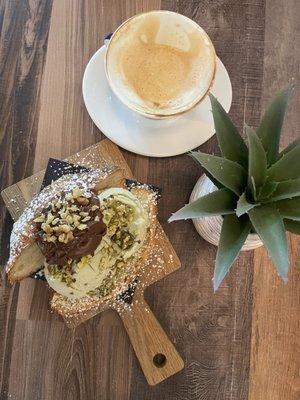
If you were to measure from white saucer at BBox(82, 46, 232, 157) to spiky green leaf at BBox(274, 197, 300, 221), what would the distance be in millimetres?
290

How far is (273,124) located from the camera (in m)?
0.87

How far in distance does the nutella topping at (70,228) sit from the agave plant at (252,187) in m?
0.21

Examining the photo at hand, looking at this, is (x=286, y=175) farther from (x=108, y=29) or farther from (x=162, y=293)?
(x=108, y=29)

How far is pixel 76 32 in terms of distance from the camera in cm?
117

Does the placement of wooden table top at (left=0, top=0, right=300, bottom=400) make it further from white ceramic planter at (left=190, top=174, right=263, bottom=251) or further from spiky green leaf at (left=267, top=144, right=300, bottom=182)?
spiky green leaf at (left=267, top=144, right=300, bottom=182)

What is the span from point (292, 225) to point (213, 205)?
0.13m

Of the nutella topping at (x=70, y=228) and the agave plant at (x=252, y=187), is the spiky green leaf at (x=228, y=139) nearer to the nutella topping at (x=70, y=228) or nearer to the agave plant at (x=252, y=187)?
the agave plant at (x=252, y=187)

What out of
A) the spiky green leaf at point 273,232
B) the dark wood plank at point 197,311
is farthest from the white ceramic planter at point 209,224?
the spiky green leaf at point 273,232

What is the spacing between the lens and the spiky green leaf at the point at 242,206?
78 centimetres

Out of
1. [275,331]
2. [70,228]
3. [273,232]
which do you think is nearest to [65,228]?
[70,228]

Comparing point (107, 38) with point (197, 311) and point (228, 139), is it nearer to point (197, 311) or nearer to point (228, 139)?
point (228, 139)

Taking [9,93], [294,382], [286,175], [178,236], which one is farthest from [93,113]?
[294,382]

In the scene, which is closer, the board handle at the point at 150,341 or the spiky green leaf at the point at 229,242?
the spiky green leaf at the point at 229,242

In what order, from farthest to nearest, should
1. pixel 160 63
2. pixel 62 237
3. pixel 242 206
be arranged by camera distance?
pixel 160 63 → pixel 62 237 → pixel 242 206
